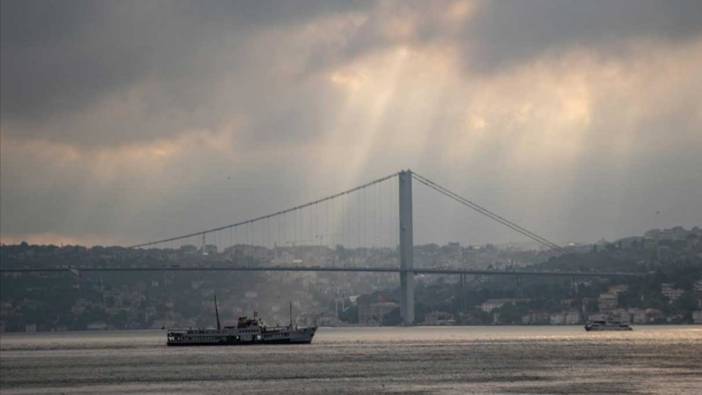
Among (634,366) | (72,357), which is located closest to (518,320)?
(72,357)

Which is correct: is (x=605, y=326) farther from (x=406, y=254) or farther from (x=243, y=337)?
(x=243, y=337)

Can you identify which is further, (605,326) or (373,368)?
(605,326)

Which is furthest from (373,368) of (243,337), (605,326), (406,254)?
(605,326)

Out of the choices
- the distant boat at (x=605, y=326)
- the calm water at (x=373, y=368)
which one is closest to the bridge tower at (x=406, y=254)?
the distant boat at (x=605, y=326)

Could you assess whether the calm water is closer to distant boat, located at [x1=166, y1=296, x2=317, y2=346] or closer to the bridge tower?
distant boat, located at [x1=166, y1=296, x2=317, y2=346]

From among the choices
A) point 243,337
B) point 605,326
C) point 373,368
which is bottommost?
point 373,368

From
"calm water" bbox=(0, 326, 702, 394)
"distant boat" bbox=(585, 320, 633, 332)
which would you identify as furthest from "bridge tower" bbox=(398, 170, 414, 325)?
"calm water" bbox=(0, 326, 702, 394)

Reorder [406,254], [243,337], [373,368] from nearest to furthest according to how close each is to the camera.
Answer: [373,368], [243,337], [406,254]
